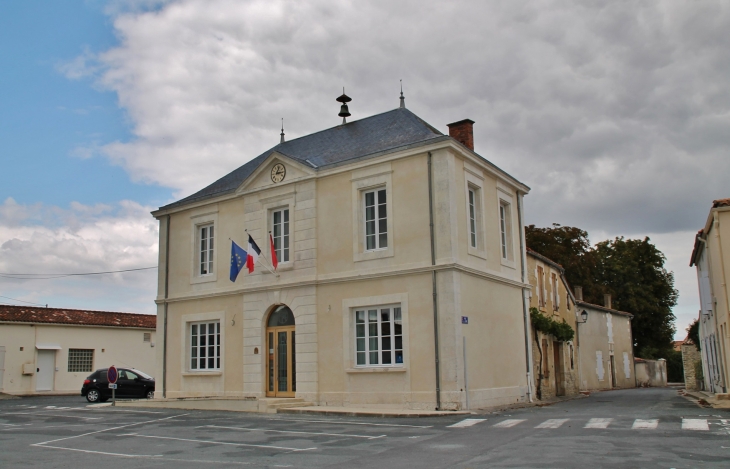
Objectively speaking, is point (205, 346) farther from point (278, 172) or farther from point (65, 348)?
point (65, 348)

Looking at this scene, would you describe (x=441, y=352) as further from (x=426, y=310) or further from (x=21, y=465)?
(x=21, y=465)

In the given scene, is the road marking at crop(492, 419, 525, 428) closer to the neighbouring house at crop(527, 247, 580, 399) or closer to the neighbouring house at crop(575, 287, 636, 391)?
the neighbouring house at crop(527, 247, 580, 399)

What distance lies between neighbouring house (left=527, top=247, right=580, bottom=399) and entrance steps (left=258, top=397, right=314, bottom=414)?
A: 757 centimetres

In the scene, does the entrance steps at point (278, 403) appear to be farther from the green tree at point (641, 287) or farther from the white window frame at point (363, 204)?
the green tree at point (641, 287)

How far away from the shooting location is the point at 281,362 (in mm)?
19703

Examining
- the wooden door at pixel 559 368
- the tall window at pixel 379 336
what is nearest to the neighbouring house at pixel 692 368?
the wooden door at pixel 559 368

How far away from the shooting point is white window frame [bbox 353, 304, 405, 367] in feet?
56.7

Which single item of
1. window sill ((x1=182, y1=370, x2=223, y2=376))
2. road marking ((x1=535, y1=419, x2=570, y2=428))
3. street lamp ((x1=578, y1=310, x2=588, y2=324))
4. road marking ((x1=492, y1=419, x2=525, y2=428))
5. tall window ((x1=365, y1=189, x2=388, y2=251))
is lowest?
road marking ((x1=492, y1=419, x2=525, y2=428))

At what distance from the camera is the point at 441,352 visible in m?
16.4

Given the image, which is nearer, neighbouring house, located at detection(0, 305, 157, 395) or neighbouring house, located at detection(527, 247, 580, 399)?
neighbouring house, located at detection(527, 247, 580, 399)

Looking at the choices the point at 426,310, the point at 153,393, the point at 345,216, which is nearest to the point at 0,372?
the point at 153,393

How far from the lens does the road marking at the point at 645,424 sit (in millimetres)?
12077

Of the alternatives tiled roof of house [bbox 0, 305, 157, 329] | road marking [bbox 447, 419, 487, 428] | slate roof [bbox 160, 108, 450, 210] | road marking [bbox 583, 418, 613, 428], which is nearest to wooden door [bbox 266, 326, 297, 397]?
slate roof [bbox 160, 108, 450, 210]

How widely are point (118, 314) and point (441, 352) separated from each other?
2739cm
